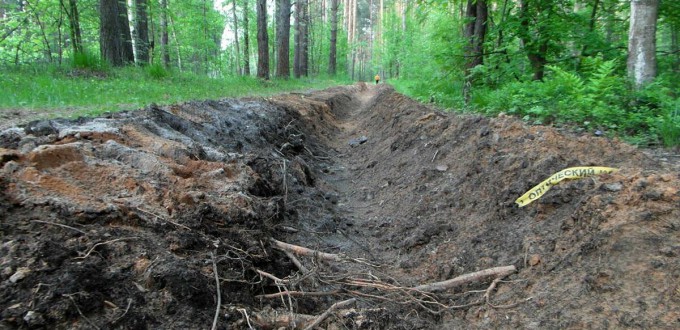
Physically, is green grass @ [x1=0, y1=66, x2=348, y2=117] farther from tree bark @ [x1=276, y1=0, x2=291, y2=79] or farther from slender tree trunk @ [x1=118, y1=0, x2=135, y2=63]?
tree bark @ [x1=276, y1=0, x2=291, y2=79]

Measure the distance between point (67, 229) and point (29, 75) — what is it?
25.9ft

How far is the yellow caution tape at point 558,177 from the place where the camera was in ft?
8.75

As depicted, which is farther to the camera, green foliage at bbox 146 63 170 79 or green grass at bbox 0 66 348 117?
green foliage at bbox 146 63 170 79

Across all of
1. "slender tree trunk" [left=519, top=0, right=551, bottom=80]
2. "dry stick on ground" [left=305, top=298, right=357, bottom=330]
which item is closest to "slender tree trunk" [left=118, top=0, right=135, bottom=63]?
"slender tree trunk" [left=519, top=0, right=551, bottom=80]

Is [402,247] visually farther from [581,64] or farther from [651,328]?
[581,64]

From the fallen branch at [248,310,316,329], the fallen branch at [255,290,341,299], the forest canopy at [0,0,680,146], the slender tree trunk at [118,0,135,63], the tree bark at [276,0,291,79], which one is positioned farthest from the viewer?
the tree bark at [276,0,291,79]

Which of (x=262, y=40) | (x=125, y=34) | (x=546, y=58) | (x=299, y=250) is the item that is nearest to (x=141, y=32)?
(x=125, y=34)

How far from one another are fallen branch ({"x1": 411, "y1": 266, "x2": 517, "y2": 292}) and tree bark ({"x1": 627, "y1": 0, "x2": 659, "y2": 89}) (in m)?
4.01

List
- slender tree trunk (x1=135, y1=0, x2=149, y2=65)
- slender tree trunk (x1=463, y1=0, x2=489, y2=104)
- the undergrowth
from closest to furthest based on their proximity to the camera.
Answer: the undergrowth, slender tree trunk (x1=463, y1=0, x2=489, y2=104), slender tree trunk (x1=135, y1=0, x2=149, y2=65)

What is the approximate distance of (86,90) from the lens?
268 inches

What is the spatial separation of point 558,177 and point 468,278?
37.7 inches

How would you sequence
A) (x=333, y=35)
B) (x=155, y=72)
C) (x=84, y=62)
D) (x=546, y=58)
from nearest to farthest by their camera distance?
(x=546, y=58), (x=84, y=62), (x=155, y=72), (x=333, y=35)

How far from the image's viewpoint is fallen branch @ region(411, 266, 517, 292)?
243 centimetres

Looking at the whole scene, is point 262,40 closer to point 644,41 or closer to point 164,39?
→ point 164,39
